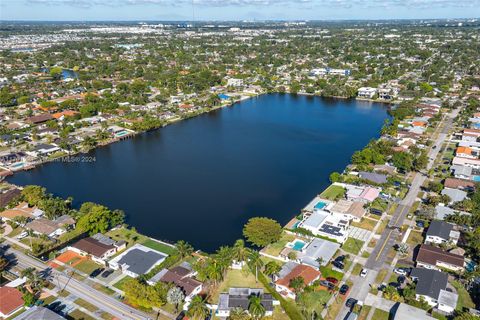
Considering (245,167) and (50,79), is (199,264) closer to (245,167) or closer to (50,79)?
(245,167)

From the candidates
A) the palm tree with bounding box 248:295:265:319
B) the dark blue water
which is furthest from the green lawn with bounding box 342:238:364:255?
the palm tree with bounding box 248:295:265:319

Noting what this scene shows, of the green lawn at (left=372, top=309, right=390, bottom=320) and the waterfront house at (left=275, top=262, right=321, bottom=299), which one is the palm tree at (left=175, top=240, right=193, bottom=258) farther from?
the green lawn at (left=372, top=309, right=390, bottom=320)

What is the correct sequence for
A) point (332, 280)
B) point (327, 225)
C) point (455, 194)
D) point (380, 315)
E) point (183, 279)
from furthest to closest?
point (455, 194), point (327, 225), point (332, 280), point (183, 279), point (380, 315)

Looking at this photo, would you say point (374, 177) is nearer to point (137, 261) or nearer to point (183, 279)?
point (183, 279)

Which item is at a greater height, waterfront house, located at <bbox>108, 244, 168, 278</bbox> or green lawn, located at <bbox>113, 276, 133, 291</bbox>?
waterfront house, located at <bbox>108, 244, 168, 278</bbox>

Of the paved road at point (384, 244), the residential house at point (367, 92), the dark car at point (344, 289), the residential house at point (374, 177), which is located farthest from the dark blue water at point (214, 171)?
the residential house at point (367, 92)

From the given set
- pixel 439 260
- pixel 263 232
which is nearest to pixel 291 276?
pixel 263 232
